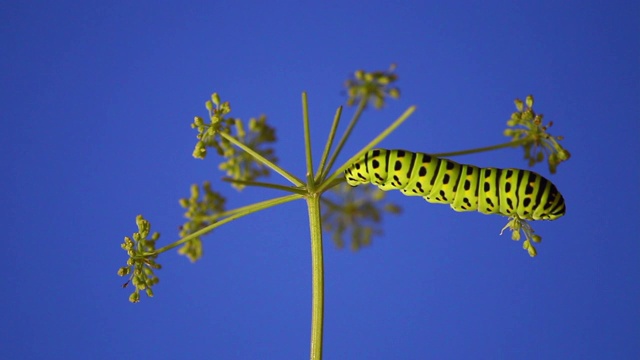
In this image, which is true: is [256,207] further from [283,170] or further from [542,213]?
[542,213]

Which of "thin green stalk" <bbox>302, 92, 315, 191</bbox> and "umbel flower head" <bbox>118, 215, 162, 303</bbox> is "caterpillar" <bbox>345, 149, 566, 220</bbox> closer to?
"thin green stalk" <bbox>302, 92, 315, 191</bbox>

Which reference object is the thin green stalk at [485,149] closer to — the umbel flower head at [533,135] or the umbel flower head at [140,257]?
the umbel flower head at [533,135]

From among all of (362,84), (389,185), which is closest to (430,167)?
(389,185)

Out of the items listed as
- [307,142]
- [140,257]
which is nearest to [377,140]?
[307,142]

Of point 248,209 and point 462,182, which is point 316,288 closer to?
point 248,209

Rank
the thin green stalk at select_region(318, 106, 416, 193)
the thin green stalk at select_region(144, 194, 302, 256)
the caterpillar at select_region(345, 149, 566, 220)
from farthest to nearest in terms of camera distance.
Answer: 1. the caterpillar at select_region(345, 149, 566, 220)
2. the thin green stalk at select_region(144, 194, 302, 256)
3. the thin green stalk at select_region(318, 106, 416, 193)

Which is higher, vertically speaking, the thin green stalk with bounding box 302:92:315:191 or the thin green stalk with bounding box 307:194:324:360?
the thin green stalk with bounding box 302:92:315:191

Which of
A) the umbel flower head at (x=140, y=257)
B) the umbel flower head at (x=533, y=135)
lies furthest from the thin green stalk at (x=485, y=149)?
the umbel flower head at (x=140, y=257)

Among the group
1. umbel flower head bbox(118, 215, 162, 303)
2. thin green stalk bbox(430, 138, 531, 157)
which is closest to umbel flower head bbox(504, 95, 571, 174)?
thin green stalk bbox(430, 138, 531, 157)
